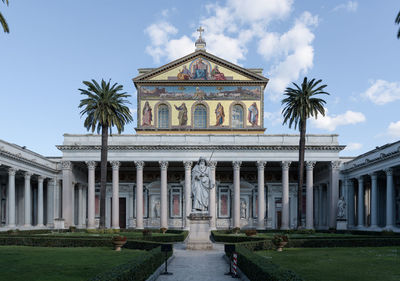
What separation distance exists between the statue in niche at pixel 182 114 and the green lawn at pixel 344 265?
3200 cm

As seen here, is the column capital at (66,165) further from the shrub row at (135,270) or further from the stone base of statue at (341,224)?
the shrub row at (135,270)

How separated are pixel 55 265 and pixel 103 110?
2680 cm

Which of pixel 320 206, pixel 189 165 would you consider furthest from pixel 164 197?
pixel 320 206

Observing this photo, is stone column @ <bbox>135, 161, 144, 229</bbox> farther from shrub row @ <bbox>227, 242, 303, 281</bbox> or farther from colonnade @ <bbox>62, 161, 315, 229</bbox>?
shrub row @ <bbox>227, 242, 303, 281</bbox>

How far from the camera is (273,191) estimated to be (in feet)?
195

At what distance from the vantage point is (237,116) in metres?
56.4

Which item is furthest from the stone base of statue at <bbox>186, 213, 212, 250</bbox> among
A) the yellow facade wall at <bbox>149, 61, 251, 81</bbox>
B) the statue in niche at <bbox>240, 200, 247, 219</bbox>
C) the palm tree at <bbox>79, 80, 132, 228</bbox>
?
the yellow facade wall at <bbox>149, 61, 251, 81</bbox>

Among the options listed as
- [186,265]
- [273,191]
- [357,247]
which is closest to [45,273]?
[186,265]

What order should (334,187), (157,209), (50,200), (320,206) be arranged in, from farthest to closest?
(157,209) → (320,206) → (50,200) → (334,187)

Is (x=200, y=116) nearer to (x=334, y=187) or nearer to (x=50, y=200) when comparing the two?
(x=334, y=187)

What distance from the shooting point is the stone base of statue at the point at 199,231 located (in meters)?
26.0

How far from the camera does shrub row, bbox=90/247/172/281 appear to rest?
12.3m

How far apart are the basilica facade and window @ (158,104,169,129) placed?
129 millimetres

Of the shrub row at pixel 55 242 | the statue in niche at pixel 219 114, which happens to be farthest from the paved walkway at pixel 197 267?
the statue in niche at pixel 219 114
